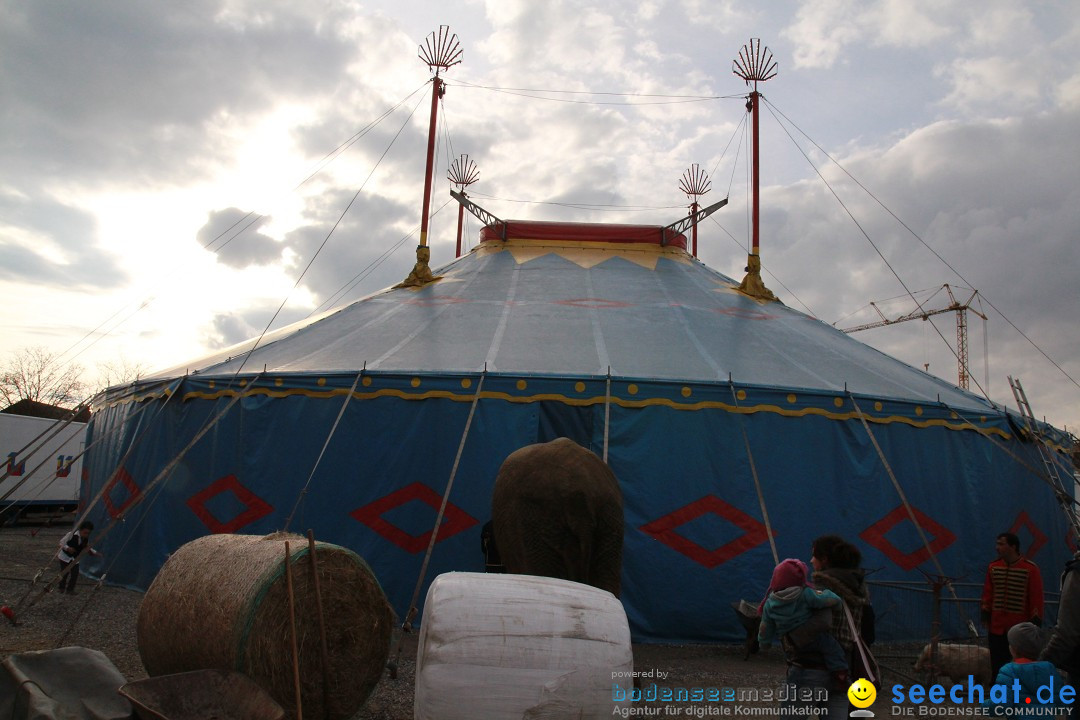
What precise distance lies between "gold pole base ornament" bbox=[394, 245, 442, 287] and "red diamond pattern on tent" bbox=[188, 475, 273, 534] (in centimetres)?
443

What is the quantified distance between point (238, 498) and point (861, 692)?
6.61 metres

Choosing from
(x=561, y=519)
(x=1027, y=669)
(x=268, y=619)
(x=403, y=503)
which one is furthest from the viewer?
(x=403, y=503)

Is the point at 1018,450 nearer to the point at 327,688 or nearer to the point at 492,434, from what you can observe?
the point at 492,434

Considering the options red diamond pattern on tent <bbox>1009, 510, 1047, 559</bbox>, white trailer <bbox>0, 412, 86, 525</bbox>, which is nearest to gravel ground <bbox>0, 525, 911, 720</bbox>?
red diamond pattern on tent <bbox>1009, 510, 1047, 559</bbox>

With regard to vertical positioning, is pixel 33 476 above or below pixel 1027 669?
above

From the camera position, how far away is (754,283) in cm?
1190

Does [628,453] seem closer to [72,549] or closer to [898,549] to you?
[898,549]

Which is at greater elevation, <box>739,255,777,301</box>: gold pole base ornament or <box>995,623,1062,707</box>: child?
<box>739,255,777,301</box>: gold pole base ornament

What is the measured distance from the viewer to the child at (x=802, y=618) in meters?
3.62

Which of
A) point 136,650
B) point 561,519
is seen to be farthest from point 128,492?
point 561,519

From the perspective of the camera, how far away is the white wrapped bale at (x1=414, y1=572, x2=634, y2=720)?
11.7 ft

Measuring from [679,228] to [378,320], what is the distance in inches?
223

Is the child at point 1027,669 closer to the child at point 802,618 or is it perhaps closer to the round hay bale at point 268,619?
the child at point 802,618

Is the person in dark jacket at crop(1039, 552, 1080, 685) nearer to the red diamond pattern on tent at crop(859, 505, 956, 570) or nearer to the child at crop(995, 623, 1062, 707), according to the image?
the child at crop(995, 623, 1062, 707)
